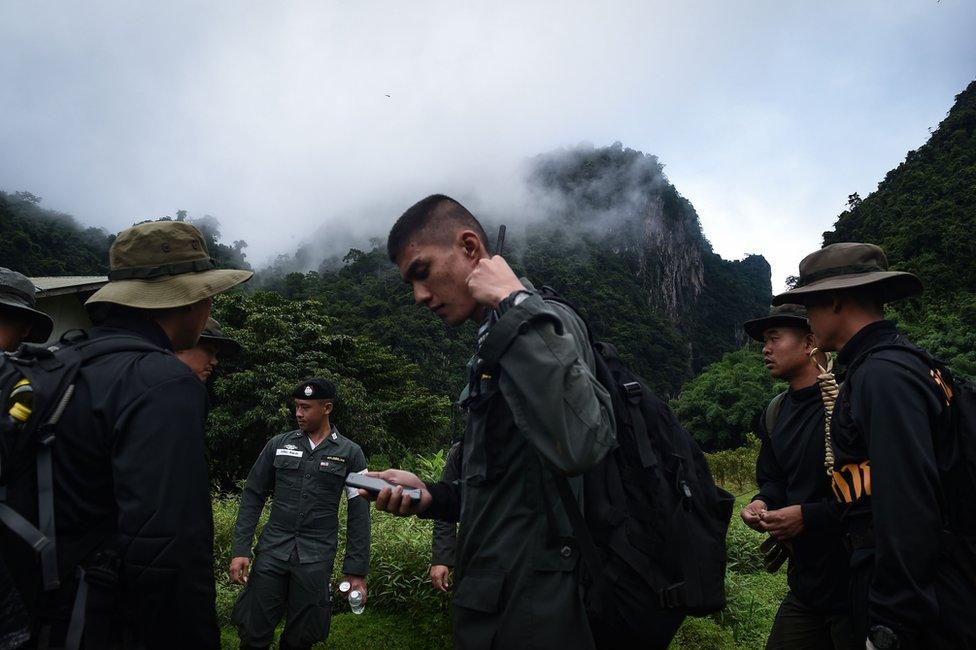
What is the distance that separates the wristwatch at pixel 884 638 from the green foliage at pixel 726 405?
42057 mm

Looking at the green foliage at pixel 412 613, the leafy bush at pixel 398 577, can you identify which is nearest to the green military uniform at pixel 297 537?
the green foliage at pixel 412 613

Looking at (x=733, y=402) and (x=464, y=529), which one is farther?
(x=733, y=402)

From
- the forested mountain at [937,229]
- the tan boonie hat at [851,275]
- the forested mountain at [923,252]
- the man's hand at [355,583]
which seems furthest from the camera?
the forested mountain at [923,252]

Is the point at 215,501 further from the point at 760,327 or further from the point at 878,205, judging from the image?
the point at 878,205

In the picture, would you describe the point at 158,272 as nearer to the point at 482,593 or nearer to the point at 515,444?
the point at 515,444

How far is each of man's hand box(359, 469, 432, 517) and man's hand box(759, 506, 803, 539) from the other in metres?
1.65

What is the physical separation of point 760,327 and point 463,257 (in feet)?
8.06

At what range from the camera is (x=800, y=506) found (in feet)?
9.04

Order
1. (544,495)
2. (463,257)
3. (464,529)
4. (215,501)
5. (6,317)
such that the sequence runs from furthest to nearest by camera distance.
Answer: (215,501) < (6,317) < (463,257) < (464,529) < (544,495)

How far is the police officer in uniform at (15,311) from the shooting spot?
9.62ft

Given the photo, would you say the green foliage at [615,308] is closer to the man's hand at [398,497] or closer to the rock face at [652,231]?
the rock face at [652,231]

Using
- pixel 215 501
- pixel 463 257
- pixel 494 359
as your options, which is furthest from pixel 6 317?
pixel 215 501

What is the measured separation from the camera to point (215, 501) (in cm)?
1085

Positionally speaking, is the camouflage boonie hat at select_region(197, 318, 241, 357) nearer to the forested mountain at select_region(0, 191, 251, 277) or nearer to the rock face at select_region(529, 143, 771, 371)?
the forested mountain at select_region(0, 191, 251, 277)
